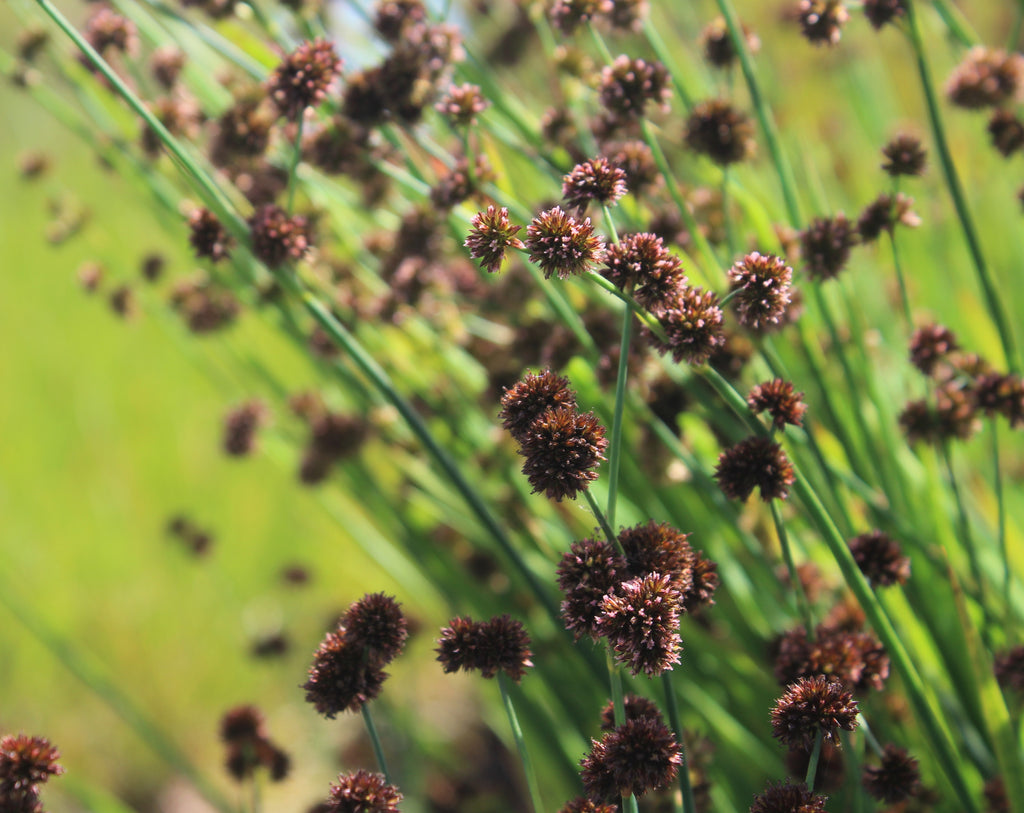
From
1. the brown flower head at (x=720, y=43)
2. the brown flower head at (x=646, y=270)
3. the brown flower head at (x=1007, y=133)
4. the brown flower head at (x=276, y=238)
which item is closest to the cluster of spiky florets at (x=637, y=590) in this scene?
the brown flower head at (x=646, y=270)

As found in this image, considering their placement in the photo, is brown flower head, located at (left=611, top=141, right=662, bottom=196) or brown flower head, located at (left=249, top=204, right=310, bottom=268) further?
brown flower head, located at (left=611, top=141, right=662, bottom=196)

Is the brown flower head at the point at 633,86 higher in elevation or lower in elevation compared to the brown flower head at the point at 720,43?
lower

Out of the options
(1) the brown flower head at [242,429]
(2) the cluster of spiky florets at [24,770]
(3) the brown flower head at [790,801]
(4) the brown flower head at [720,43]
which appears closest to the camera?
(3) the brown flower head at [790,801]

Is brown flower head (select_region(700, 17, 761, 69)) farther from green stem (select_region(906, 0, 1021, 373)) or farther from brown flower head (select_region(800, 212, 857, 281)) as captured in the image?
brown flower head (select_region(800, 212, 857, 281))

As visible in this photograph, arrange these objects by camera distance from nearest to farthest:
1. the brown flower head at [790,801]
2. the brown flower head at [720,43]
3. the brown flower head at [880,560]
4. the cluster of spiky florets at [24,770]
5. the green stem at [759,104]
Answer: the brown flower head at [790,801] → the cluster of spiky florets at [24,770] → the brown flower head at [880,560] → the green stem at [759,104] → the brown flower head at [720,43]

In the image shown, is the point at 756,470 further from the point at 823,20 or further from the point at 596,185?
the point at 823,20

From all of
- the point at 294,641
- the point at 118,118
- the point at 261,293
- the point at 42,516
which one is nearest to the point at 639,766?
the point at 261,293

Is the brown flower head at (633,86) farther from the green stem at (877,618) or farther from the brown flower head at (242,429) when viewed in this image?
the brown flower head at (242,429)

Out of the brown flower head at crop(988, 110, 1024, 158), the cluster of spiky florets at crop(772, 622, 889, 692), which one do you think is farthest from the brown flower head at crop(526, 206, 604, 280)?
the brown flower head at crop(988, 110, 1024, 158)
